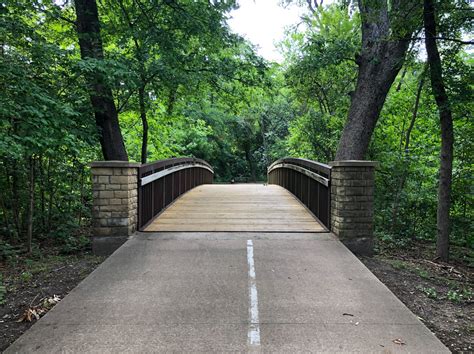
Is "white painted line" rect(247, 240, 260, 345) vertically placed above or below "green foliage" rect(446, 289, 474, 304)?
above

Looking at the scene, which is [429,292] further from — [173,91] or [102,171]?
[173,91]

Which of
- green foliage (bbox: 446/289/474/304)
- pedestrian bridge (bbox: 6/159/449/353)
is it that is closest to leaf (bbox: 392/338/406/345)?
pedestrian bridge (bbox: 6/159/449/353)

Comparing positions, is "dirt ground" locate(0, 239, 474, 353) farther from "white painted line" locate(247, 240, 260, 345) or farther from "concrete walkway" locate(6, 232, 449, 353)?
"white painted line" locate(247, 240, 260, 345)

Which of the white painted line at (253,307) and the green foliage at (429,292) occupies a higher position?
the white painted line at (253,307)

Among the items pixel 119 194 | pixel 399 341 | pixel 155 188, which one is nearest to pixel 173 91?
pixel 155 188

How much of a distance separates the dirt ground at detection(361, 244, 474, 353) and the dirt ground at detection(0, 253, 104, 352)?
3.63 m

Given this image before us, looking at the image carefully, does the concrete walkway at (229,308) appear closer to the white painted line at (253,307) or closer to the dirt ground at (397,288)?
the white painted line at (253,307)

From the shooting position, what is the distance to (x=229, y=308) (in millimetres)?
3316

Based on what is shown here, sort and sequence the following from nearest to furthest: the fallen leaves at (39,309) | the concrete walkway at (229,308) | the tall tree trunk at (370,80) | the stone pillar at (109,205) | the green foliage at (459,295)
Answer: the concrete walkway at (229,308)
the fallen leaves at (39,309)
the green foliage at (459,295)
the stone pillar at (109,205)
the tall tree trunk at (370,80)

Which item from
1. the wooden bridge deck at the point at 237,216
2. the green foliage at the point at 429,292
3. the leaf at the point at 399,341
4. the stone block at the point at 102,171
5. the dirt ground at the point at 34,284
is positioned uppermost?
the stone block at the point at 102,171

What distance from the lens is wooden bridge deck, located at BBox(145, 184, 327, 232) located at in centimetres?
609

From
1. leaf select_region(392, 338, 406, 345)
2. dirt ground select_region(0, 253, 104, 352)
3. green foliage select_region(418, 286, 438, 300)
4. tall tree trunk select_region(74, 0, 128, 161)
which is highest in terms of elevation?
tall tree trunk select_region(74, 0, 128, 161)

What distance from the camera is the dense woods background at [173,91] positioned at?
5.12m

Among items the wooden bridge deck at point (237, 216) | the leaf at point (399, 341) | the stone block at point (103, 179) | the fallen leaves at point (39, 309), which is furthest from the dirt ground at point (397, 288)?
the wooden bridge deck at point (237, 216)
